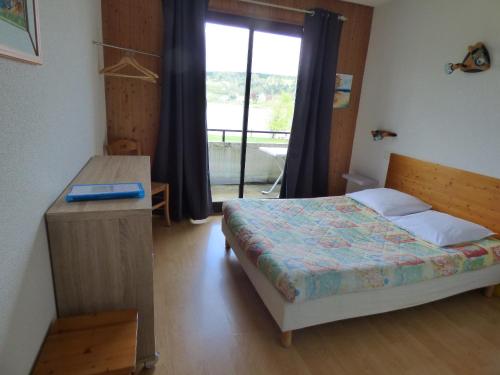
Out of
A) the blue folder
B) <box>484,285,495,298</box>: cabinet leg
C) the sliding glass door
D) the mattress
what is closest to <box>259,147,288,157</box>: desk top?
the sliding glass door

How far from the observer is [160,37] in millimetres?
3156

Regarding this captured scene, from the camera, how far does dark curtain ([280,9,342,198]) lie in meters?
3.55

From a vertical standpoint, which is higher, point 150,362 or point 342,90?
point 342,90

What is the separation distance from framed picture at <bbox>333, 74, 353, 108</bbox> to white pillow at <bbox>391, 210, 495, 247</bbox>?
73.6 inches

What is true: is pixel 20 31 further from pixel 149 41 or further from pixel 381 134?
pixel 381 134

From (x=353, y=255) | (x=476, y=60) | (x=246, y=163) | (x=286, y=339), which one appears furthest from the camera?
(x=246, y=163)

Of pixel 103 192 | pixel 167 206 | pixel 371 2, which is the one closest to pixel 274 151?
pixel 167 206

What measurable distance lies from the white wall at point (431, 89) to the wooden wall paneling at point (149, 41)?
191 millimetres

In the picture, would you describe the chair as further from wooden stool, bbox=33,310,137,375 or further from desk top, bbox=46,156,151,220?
wooden stool, bbox=33,310,137,375

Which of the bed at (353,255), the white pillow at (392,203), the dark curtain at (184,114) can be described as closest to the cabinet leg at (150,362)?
the bed at (353,255)

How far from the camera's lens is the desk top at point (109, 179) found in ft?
4.26

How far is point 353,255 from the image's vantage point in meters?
2.11

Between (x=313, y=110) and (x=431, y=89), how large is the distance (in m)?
1.25

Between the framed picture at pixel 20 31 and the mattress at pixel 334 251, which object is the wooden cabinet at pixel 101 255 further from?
the mattress at pixel 334 251
